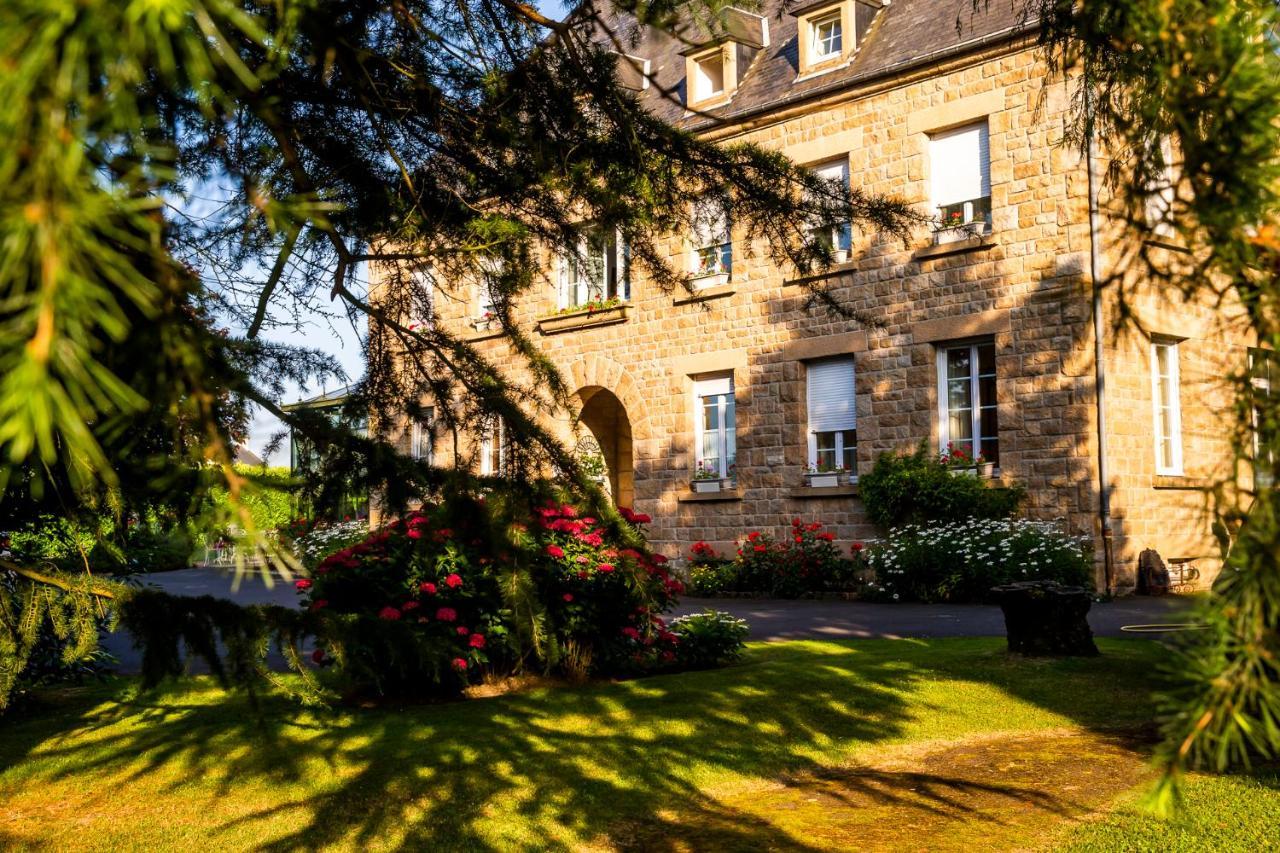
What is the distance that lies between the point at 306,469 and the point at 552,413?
1024mm

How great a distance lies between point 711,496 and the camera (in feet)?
58.5

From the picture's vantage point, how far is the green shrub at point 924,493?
566 inches

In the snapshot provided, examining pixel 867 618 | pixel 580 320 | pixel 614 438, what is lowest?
pixel 867 618

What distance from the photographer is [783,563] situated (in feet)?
53.0

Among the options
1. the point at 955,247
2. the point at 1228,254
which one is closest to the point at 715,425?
the point at 955,247

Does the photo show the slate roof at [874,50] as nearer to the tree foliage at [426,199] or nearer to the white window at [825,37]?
the white window at [825,37]

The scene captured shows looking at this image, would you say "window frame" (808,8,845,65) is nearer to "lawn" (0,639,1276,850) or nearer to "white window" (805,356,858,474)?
"white window" (805,356,858,474)

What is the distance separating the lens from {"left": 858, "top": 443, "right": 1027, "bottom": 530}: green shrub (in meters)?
14.4

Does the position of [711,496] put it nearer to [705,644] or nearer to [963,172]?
[963,172]

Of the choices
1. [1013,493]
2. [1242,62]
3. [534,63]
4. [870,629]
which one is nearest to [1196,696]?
[1242,62]

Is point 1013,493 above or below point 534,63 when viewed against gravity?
below

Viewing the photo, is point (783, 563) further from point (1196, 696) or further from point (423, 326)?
point (1196, 696)

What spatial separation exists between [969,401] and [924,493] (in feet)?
4.75

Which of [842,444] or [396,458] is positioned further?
[842,444]
